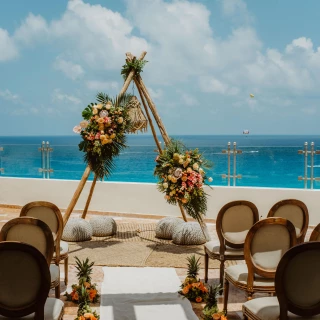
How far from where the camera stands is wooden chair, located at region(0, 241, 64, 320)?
281 centimetres

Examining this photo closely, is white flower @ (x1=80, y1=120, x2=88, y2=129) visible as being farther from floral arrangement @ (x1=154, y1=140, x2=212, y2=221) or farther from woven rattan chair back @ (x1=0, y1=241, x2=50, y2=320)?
woven rattan chair back @ (x1=0, y1=241, x2=50, y2=320)

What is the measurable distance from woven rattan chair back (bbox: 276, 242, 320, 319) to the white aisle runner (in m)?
1.31

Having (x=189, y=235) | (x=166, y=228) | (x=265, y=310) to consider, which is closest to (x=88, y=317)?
(x=265, y=310)

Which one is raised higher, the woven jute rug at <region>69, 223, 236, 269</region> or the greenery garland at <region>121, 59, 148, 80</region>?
the greenery garland at <region>121, 59, 148, 80</region>

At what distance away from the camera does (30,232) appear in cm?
374

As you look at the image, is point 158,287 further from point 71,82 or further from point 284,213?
point 71,82

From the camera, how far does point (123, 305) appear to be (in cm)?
432

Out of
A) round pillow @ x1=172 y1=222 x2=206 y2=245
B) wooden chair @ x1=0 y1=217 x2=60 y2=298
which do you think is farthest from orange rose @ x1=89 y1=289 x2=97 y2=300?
round pillow @ x1=172 y1=222 x2=206 y2=245

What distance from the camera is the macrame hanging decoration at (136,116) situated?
702 centimetres

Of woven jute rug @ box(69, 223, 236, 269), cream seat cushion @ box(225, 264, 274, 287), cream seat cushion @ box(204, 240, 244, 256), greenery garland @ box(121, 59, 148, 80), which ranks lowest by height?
woven jute rug @ box(69, 223, 236, 269)

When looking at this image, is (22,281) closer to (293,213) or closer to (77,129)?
(293,213)

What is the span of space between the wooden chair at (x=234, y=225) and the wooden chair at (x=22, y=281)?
210cm

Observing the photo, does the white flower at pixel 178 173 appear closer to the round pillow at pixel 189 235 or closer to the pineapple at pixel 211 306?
the round pillow at pixel 189 235

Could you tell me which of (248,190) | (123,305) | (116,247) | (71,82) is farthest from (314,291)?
(71,82)
